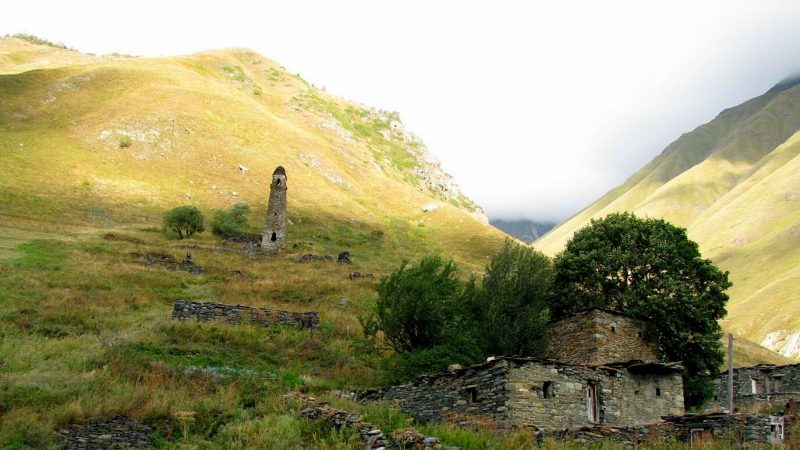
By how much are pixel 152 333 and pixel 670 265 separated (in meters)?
22.4

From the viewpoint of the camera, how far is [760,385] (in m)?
27.5

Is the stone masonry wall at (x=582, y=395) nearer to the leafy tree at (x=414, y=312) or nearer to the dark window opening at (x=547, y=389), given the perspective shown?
the dark window opening at (x=547, y=389)

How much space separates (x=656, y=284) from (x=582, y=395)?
1312 centimetres

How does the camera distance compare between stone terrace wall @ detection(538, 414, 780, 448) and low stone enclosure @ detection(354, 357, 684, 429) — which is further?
low stone enclosure @ detection(354, 357, 684, 429)

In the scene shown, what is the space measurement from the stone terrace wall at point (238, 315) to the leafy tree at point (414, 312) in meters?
4.08

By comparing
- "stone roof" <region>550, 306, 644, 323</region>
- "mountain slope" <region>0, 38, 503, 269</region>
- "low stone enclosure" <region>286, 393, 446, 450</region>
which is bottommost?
"low stone enclosure" <region>286, 393, 446, 450</region>

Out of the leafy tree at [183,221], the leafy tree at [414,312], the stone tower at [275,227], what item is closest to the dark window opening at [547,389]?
the leafy tree at [414,312]

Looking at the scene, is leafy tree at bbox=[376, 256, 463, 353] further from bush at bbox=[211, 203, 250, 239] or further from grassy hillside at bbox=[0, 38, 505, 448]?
bush at bbox=[211, 203, 250, 239]

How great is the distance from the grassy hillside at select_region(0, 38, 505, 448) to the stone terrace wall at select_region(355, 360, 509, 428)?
189 centimetres

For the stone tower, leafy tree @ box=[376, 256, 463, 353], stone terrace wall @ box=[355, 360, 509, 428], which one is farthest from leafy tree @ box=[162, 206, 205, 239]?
stone terrace wall @ box=[355, 360, 509, 428]

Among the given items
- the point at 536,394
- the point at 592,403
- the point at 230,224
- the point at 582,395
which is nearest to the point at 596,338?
the point at 592,403

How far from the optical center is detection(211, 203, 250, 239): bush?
55.2m

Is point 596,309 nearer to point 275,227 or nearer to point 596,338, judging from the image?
point 596,338

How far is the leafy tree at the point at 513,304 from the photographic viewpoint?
2181 centimetres
